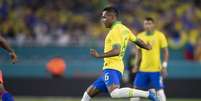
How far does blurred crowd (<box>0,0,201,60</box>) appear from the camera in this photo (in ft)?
81.6

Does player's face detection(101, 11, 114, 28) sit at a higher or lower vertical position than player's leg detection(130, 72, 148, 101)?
higher

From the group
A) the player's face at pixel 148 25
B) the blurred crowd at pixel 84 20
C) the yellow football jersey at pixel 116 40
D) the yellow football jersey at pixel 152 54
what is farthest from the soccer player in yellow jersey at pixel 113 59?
the blurred crowd at pixel 84 20

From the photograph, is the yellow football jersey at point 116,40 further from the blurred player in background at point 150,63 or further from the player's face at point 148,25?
the blurred player in background at point 150,63

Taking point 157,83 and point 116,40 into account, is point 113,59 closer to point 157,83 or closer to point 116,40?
point 116,40

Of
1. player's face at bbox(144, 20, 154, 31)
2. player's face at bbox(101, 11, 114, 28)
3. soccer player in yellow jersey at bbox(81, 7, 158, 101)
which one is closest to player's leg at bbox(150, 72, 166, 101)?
player's face at bbox(144, 20, 154, 31)

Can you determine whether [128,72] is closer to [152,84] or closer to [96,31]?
[96,31]

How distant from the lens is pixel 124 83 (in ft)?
73.6

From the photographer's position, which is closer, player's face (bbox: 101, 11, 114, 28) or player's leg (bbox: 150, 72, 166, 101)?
player's face (bbox: 101, 11, 114, 28)

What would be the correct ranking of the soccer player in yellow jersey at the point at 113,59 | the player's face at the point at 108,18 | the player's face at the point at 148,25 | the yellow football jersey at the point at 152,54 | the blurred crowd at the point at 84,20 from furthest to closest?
the blurred crowd at the point at 84,20
the yellow football jersey at the point at 152,54
the player's face at the point at 148,25
the player's face at the point at 108,18
the soccer player in yellow jersey at the point at 113,59

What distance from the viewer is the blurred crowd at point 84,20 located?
81.6ft

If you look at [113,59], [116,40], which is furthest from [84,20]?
[116,40]

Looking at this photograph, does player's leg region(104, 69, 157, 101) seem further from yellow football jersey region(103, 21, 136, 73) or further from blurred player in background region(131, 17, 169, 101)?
blurred player in background region(131, 17, 169, 101)

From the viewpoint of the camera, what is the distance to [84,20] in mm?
25594

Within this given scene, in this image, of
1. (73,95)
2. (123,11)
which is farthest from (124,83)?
(123,11)
